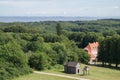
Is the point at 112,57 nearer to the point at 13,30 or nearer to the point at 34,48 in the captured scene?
the point at 34,48

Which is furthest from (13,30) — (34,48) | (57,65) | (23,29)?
(57,65)

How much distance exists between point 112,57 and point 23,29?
86.1 meters

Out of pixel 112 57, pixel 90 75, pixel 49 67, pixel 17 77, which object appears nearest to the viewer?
pixel 17 77

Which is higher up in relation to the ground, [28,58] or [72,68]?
[28,58]

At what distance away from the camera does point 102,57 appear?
7375 centimetres

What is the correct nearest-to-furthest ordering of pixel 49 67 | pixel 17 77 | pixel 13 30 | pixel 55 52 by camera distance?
pixel 17 77 → pixel 49 67 → pixel 55 52 → pixel 13 30

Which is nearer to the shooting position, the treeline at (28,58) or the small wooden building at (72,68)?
the treeline at (28,58)

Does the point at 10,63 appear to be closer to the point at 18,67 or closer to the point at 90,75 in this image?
the point at 18,67

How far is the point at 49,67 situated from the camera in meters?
58.1

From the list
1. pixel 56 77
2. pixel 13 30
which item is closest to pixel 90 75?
pixel 56 77

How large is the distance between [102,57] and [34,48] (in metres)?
18.2

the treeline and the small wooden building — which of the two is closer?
the treeline

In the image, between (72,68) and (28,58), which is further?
(28,58)

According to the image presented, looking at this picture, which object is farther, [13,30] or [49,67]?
[13,30]
